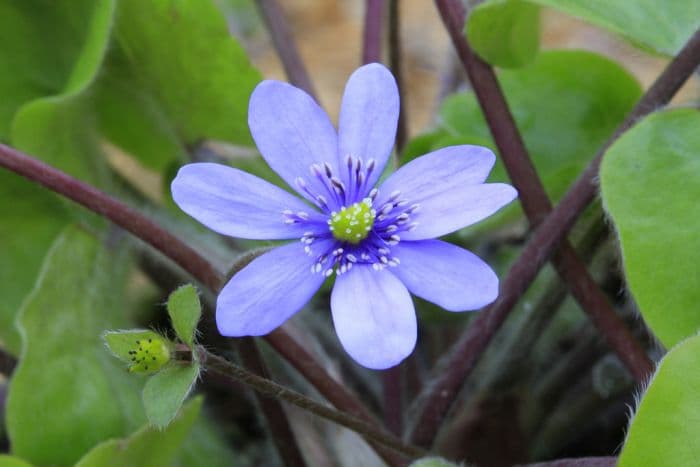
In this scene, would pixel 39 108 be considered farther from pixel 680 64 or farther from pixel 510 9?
pixel 680 64

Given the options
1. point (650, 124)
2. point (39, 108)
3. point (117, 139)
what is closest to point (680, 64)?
point (650, 124)

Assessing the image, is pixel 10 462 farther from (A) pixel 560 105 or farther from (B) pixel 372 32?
(A) pixel 560 105

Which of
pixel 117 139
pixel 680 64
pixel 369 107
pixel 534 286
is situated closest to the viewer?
pixel 369 107

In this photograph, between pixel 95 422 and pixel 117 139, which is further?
pixel 117 139

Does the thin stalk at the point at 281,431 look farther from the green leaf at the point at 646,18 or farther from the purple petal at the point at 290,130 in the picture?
the green leaf at the point at 646,18

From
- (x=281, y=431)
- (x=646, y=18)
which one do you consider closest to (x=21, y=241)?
(x=281, y=431)

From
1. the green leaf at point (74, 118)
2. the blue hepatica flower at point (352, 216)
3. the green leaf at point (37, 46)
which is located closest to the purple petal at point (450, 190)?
the blue hepatica flower at point (352, 216)
